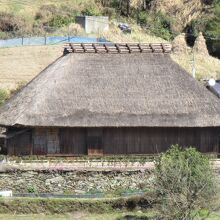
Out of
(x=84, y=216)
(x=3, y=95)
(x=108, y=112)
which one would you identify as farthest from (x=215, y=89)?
(x=84, y=216)

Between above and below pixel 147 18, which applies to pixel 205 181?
below

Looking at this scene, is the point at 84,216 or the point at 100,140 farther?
the point at 100,140

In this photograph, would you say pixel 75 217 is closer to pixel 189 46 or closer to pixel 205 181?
Answer: pixel 205 181

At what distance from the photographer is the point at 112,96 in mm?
44688

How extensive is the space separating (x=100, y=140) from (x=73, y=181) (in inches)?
131

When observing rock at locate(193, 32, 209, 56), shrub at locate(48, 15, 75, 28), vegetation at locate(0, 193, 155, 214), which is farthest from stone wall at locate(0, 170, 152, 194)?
→ shrub at locate(48, 15, 75, 28)

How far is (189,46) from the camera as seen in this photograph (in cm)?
7719

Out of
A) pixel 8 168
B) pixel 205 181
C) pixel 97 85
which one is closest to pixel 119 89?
pixel 97 85

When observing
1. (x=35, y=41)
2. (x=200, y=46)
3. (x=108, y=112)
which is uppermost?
(x=35, y=41)

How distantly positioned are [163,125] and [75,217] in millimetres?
8808

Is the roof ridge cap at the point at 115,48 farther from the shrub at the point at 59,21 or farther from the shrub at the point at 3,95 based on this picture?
the shrub at the point at 59,21

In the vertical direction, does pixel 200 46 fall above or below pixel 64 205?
above

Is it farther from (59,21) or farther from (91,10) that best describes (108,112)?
(91,10)

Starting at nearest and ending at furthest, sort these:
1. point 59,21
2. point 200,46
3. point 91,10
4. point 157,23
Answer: point 200,46 → point 59,21 → point 91,10 → point 157,23
